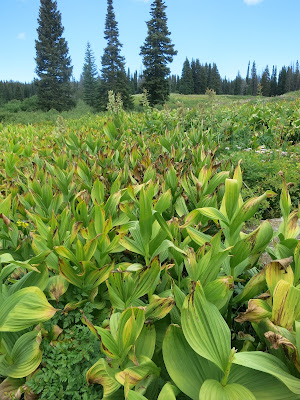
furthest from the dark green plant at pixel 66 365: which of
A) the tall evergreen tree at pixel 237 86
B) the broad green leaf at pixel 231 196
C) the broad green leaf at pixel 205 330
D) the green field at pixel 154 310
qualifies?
the tall evergreen tree at pixel 237 86

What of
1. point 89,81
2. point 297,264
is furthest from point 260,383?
point 89,81

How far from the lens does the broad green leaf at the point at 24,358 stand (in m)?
1.31

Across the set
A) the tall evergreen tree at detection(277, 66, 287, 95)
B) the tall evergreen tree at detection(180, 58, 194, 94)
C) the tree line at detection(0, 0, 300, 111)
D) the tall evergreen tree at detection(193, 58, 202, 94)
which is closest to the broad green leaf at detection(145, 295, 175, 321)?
the tree line at detection(0, 0, 300, 111)

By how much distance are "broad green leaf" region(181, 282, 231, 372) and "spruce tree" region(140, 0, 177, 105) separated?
37.0 metres

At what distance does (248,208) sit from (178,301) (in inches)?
24.8

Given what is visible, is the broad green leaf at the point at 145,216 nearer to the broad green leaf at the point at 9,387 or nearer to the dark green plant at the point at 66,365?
the dark green plant at the point at 66,365

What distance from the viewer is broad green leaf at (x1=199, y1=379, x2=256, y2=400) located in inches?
35.5

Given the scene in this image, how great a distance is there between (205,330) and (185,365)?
0.50 ft

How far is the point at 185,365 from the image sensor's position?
3.51ft

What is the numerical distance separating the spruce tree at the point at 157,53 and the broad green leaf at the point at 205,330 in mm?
37042

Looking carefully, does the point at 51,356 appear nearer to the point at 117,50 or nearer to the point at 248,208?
the point at 248,208

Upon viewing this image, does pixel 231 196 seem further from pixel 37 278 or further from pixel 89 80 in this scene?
pixel 89 80

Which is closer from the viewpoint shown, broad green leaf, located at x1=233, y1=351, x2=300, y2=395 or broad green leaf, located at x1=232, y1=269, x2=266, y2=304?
broad green leaf, located at x1=233, y1=351, x2=300, y2=395

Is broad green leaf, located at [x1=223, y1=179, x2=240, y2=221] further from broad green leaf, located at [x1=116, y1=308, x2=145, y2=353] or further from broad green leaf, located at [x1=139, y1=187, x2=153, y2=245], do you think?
broad green leaf, located at [x1=116, y1=308, x2=145, y2=353]
